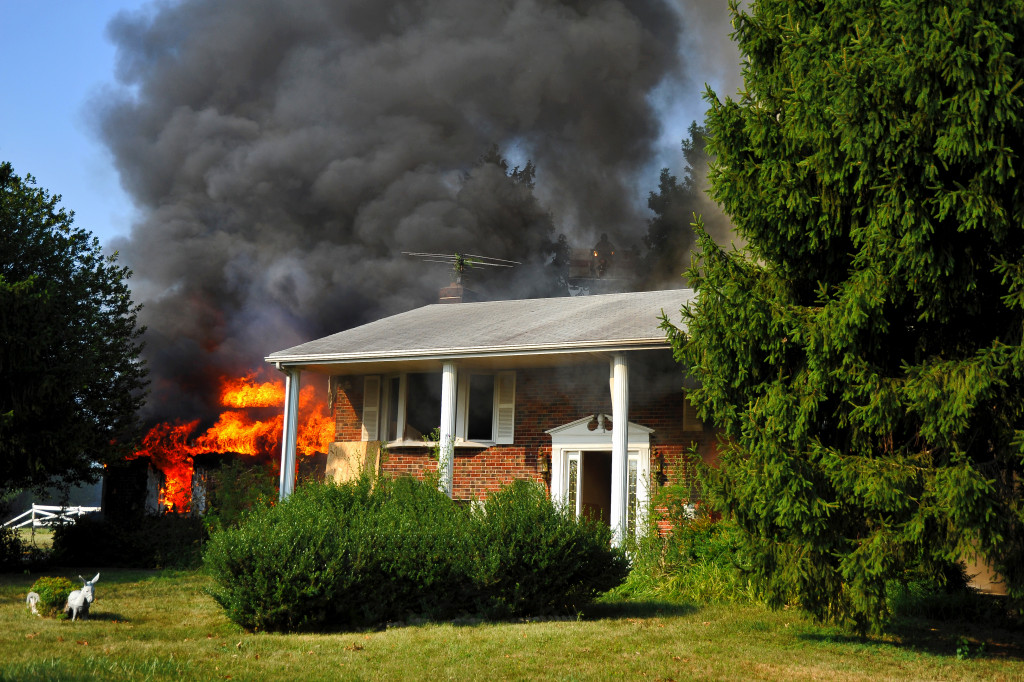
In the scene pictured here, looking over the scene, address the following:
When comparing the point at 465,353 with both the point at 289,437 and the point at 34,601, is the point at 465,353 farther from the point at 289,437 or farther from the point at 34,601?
the point at 34,601

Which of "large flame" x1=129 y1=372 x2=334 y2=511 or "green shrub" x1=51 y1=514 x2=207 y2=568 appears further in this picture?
"large flame" x1=129 y1=372 x2=334 y2=511

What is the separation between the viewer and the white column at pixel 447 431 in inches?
579

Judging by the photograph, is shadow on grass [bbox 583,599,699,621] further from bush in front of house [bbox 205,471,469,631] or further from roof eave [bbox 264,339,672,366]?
roof eave [bbox 264,339,672,366]

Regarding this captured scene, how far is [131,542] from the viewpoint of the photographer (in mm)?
16766

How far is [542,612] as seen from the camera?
10352 mm

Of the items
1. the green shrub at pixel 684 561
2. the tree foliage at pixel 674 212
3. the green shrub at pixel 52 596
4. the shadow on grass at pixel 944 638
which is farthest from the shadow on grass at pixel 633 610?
the tree foliage at pixel 674 212

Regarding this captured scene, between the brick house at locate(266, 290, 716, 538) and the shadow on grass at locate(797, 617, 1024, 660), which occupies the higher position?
the brick house at locate(266, 290, 716, 538)

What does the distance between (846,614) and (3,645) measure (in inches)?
300

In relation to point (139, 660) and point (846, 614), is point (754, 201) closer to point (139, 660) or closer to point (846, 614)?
point (846, 614)

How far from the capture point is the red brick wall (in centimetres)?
1619

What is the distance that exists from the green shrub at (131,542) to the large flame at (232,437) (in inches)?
144

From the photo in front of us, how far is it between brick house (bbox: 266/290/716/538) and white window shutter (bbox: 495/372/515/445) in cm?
2

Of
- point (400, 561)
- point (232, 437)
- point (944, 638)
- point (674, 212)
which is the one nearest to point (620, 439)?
point (400, 561)

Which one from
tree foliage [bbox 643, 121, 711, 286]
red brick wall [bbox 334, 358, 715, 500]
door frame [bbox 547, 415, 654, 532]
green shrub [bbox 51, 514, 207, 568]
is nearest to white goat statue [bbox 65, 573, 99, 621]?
green shrub [bbox 51, 514, 207, 568]
